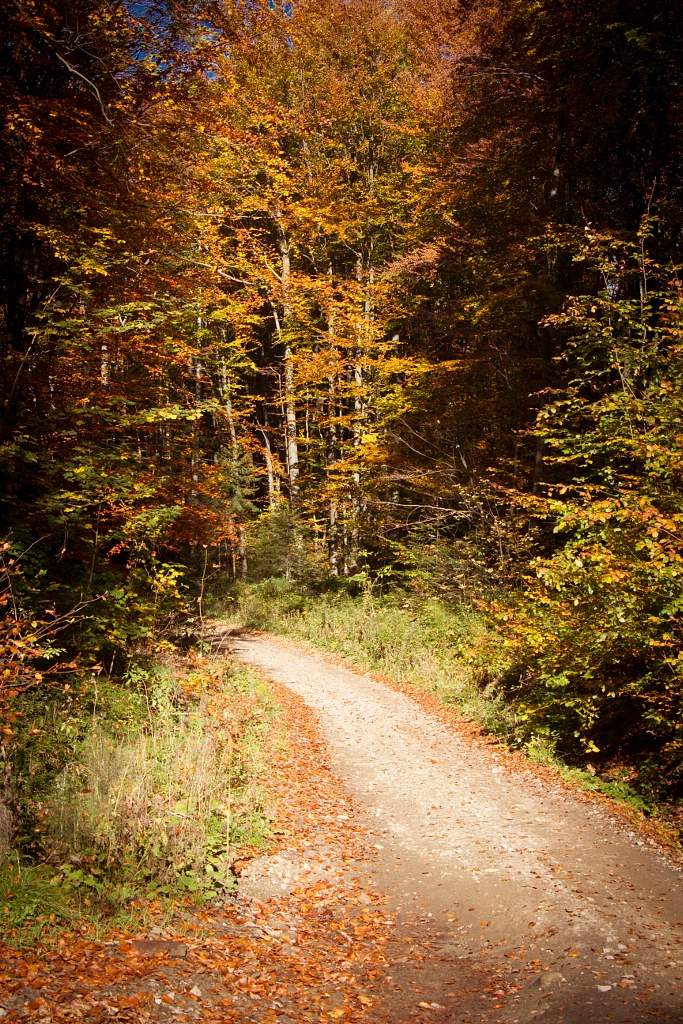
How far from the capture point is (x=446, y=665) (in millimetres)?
12312

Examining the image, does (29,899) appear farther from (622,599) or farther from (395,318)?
(395,318)

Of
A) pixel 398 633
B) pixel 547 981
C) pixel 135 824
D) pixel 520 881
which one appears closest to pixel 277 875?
pixel 135 824

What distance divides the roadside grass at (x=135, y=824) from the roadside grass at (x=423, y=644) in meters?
3.88

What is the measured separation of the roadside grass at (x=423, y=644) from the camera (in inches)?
323

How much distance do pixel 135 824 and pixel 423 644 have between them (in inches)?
377

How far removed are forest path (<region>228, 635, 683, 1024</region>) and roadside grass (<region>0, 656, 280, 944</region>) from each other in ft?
5.12

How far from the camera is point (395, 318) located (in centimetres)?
1894

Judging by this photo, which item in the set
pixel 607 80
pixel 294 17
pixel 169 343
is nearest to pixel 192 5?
pixel 169 343

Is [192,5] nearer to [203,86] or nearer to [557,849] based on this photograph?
[203,86]

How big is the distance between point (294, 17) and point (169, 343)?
11.5m

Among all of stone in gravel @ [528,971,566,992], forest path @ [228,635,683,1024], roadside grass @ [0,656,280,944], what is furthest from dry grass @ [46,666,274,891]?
stone in gravel @ [528,971,566,992]

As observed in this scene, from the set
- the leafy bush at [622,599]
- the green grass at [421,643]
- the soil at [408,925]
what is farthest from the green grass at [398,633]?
the soil at [408,925]

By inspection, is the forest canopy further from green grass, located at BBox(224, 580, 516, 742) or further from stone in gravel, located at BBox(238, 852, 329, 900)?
stone in gravel, located at BBox(238, 852, 329, 900)

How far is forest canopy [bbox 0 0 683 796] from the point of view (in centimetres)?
748
